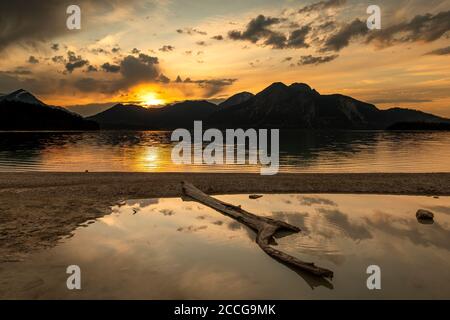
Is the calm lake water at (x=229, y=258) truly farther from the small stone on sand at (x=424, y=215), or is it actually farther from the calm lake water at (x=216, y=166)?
the calm lake water at (x=216, y=166)

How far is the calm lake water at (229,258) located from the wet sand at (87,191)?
1219mm

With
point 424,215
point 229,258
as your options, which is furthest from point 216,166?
point 229,258

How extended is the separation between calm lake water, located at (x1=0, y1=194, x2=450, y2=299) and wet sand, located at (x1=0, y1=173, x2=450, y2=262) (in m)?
1.22

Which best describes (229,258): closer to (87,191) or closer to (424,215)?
(424,215)

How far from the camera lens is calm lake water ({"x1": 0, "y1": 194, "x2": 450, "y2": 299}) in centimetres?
898

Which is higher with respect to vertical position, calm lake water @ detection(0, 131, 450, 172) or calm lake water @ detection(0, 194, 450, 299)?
calm lake water @ detection(0, 131, 450, 172)

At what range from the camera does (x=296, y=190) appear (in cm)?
2533

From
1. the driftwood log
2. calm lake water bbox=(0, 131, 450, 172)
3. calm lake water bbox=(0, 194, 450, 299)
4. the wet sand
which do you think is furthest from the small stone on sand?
calm lake water bbox=(0, 131, 450, 172)

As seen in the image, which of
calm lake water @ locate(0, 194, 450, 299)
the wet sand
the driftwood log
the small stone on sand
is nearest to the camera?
calm lake water @ locate(0, 194, 450, 299)

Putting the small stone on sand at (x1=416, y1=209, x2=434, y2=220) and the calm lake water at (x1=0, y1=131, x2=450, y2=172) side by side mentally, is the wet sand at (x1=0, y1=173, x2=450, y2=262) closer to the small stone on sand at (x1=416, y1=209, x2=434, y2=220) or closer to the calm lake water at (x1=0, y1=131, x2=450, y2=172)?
the small stone on sand at (x1=416, y1=209, x2=434, y2=220)

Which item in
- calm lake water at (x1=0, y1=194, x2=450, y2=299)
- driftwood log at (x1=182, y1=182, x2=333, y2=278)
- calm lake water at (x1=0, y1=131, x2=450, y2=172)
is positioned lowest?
calm lake water at (x1=0, y1=194, x2=450, y2=299)

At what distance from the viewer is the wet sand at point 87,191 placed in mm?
13719

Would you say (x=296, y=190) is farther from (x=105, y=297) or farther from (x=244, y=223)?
(x=105, y=297)

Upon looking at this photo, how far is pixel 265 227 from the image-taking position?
14.3 meters
